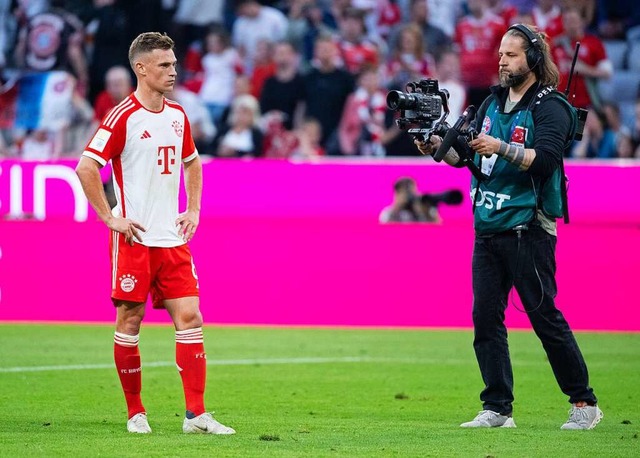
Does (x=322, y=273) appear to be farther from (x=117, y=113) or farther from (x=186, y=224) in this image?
(x=117, y=113)

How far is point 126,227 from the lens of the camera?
23.7ft

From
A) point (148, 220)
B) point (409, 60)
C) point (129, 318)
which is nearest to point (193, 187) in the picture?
point (148, 220)

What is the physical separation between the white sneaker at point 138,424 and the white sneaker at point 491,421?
75.8 inches

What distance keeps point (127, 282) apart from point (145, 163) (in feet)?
2.27

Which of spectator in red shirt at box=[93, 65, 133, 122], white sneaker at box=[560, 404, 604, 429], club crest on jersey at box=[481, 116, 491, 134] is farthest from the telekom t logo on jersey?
spectator in red shirt at box=[93, 65, 133, 122]

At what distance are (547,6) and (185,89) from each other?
19.2ft

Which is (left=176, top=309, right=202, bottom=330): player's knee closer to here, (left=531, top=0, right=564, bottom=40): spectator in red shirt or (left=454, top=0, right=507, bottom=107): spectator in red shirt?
(left=454, top=0, right=507, bottom=107): spectator in red shirt

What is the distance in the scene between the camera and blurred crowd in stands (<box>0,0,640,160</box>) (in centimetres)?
1930

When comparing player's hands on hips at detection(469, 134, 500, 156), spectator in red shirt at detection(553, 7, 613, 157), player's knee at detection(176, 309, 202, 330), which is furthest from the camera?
spectator in red shirt at detection(553, 7, 613, 157)

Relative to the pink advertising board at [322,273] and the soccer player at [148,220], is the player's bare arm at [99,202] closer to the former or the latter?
the soccer player at [148,220]

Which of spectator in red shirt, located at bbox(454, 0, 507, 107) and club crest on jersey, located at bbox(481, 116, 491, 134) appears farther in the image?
spectator in red shirt, located at bbox(454, 0, 507, 107)

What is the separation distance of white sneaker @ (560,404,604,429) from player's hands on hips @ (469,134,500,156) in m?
1.70

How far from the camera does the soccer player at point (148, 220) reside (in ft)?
23.9

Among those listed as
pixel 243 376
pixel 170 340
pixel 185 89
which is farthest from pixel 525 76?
pixel 185 89
